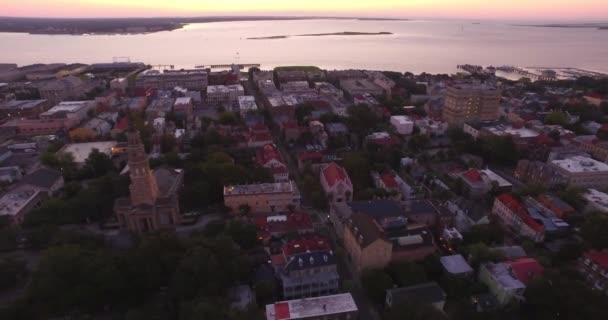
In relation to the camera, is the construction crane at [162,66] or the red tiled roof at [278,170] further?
the construction crane at [162,66]

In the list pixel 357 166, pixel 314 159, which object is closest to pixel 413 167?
pixel 357 166

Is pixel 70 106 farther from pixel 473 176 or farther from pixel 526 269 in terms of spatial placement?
pixel 526 269

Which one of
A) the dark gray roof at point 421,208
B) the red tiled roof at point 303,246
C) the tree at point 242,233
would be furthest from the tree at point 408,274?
the tree at point 242,233

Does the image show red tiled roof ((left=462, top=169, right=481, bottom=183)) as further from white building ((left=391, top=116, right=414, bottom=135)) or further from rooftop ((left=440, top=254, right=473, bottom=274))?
white building ((left=391, top=116, right=414, bottom=135))

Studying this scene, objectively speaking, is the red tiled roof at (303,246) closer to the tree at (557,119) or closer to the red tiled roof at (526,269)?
the red tiled roof at (526,269)

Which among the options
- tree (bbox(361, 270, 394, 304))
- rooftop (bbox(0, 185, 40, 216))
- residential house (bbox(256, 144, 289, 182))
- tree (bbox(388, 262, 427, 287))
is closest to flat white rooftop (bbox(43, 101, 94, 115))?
rooftop (bbox(0, 185, 40, 216))

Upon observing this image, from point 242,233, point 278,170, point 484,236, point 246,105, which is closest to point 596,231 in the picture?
point 484,236

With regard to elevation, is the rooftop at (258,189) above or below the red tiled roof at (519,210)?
above
